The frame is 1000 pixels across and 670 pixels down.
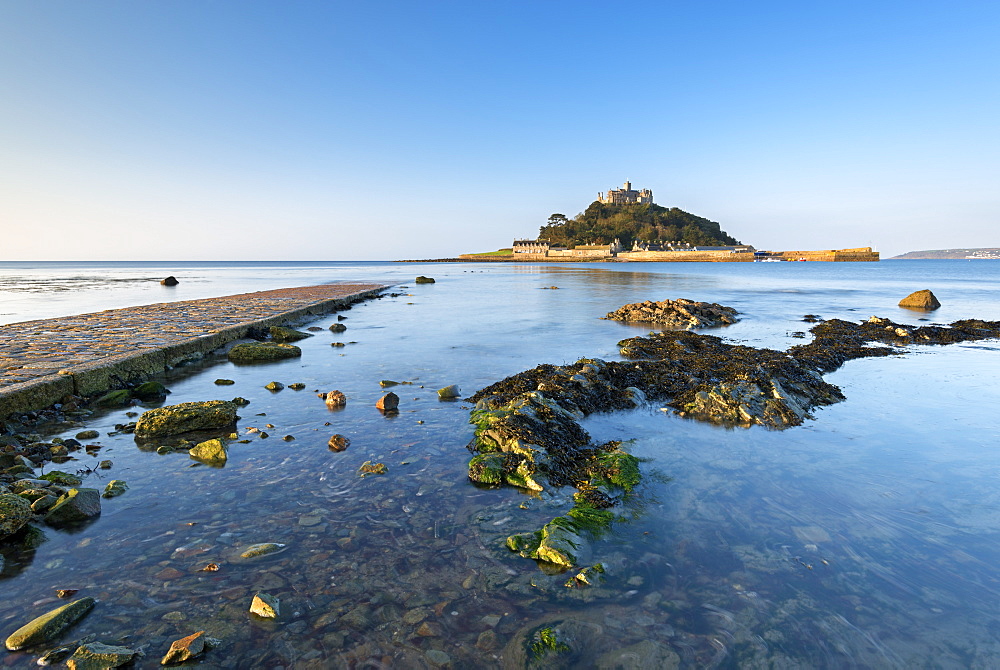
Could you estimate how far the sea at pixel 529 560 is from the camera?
10.6 feet

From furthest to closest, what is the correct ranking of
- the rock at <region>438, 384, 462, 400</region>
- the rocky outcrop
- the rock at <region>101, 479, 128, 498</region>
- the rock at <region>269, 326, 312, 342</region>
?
the rocky outcrop, the rock at <region>269, 326, 312, 342</region>, the rock at <region>438, 384, 462, 400</region>, the rock at <region>101, 479, 128, 498</region>

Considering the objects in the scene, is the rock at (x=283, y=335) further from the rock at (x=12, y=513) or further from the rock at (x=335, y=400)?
the rock at (x=12, y=513)

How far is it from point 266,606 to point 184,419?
4805 mm

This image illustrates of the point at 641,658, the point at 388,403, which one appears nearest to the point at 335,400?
the point at 388,403

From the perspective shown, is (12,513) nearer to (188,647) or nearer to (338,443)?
(188,647)

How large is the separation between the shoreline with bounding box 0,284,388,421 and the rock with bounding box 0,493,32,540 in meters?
3.78

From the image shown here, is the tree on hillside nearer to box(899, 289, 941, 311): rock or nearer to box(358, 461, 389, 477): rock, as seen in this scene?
box(899, 289, 941, 311): rock

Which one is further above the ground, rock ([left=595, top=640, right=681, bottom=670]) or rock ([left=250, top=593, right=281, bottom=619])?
rock ([left=250, top=593, right=281, bottom=619])

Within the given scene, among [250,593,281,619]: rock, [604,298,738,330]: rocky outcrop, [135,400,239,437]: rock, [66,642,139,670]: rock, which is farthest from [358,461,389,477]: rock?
[604,298,738,330]: rocky outcrop

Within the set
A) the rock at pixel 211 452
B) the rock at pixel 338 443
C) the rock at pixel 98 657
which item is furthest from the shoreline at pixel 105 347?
the rock at pixel 98 657

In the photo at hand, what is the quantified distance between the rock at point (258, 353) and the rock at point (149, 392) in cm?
Result: 313

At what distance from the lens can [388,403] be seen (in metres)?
8.34

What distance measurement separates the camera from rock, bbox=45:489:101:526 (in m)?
4.46

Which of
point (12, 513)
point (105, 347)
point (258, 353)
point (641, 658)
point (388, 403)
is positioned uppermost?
point (105, 347)
